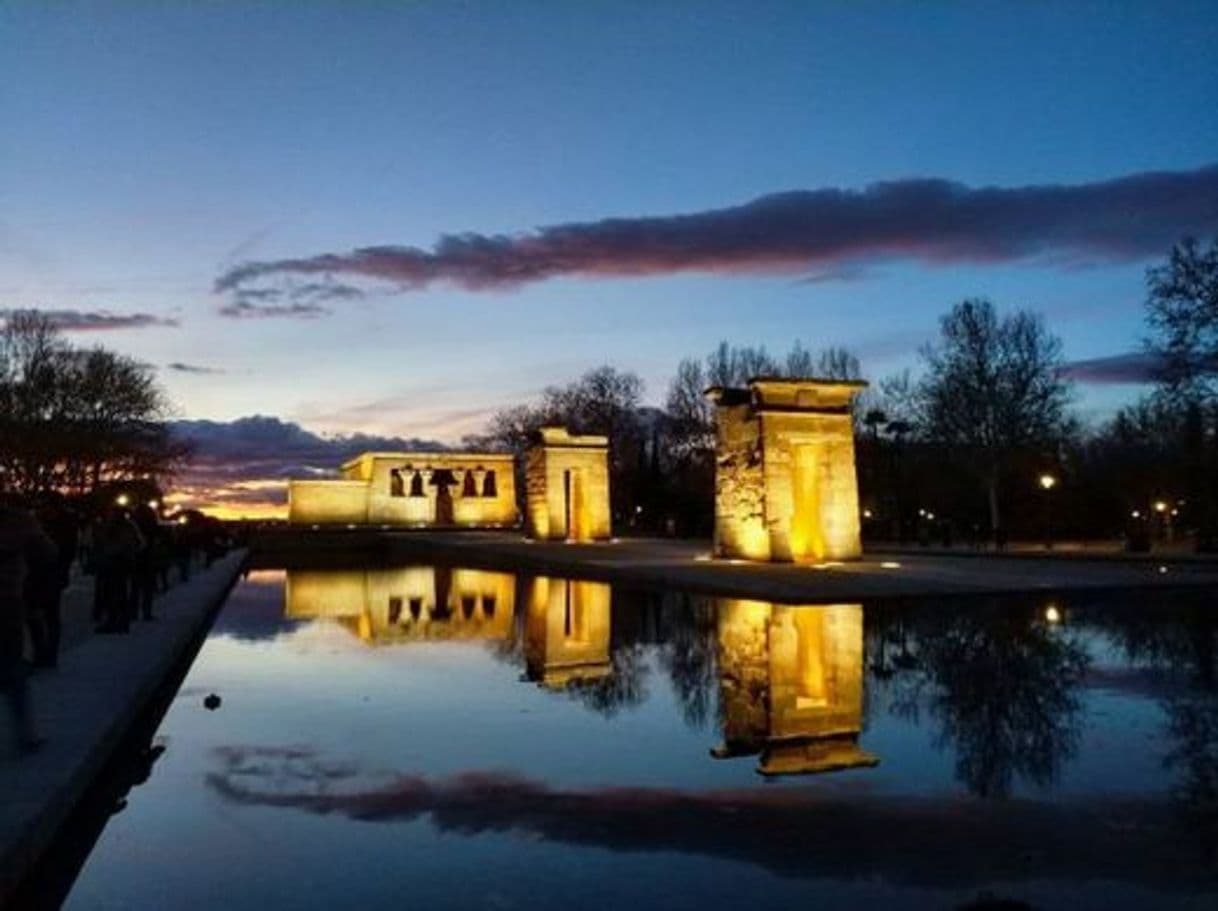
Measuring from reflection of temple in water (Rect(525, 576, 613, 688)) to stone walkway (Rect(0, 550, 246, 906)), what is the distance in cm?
387

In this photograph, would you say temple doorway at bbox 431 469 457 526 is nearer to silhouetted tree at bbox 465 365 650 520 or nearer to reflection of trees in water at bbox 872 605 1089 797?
silhouetted tree at bbox 465 365 650 520

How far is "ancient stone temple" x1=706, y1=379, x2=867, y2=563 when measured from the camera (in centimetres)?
2508

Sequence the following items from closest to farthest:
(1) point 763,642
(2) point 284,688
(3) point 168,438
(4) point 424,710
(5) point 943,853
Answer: (5) point 943,853
(4) point 424,710
(2) point 284,688
(1) point 763,642
(3) point 168,438

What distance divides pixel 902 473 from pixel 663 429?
54.8ft

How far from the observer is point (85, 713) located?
810 cm

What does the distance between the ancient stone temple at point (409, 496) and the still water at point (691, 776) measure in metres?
42.1

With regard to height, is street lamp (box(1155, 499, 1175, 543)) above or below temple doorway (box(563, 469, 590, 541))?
below

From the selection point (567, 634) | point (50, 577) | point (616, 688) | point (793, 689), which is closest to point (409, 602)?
A: point (567, 634)

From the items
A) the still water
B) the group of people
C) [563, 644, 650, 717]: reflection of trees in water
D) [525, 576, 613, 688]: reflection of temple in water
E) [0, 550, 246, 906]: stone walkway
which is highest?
the group of people

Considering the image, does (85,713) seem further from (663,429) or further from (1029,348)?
(663,429)

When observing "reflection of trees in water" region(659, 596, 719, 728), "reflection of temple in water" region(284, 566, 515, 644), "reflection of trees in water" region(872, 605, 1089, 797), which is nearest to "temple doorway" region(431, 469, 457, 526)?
"reflection of temple in water" region(284, 566, 515, 644)

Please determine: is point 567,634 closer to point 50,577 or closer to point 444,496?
point 50,577

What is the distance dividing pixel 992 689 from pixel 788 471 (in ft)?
50.1

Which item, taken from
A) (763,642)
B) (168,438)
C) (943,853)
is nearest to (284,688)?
(763,642)
